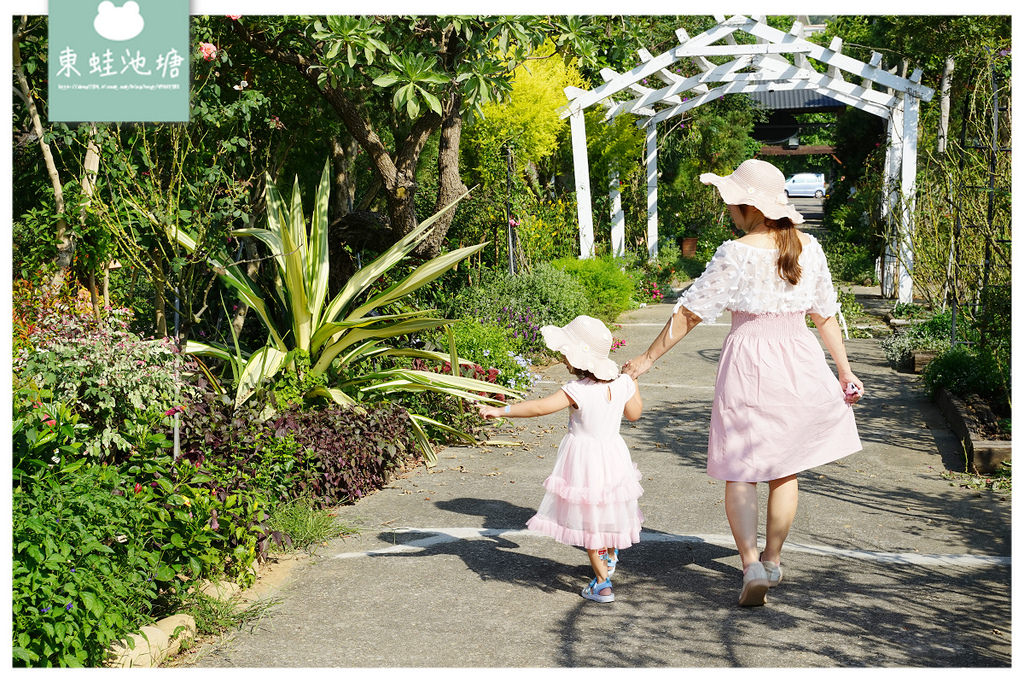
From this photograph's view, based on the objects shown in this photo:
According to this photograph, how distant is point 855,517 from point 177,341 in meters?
3.32

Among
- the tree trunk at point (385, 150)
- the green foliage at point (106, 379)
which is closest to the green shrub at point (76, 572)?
the green foliage at point (106, 379)

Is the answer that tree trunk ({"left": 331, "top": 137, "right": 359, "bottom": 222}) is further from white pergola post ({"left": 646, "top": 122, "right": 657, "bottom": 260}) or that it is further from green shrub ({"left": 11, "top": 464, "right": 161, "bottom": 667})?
green shrub ({"left": 11, "top": 464, "right": 161, "bottom": 667})

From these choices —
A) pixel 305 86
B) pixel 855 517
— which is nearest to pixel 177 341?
pixel 855 517

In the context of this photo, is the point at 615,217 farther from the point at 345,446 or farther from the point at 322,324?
the point at 345,446

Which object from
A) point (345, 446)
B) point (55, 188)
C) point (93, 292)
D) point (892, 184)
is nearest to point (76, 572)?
point (345, 446)

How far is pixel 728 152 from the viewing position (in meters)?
22.3

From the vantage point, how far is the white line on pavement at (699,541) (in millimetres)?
4141

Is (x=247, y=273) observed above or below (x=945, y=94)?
below

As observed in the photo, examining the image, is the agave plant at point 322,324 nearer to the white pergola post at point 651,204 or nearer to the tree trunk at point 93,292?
the tree trunk at point 93,292

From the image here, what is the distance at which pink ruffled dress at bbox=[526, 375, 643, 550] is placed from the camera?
3.74m

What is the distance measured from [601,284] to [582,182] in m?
1.73

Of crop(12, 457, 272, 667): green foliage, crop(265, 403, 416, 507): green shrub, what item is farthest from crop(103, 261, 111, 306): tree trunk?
crop(12, 457, 272, 667): green foliage

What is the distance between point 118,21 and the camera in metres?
4.19

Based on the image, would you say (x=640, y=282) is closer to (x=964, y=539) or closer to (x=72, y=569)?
(x=964, y=539)
